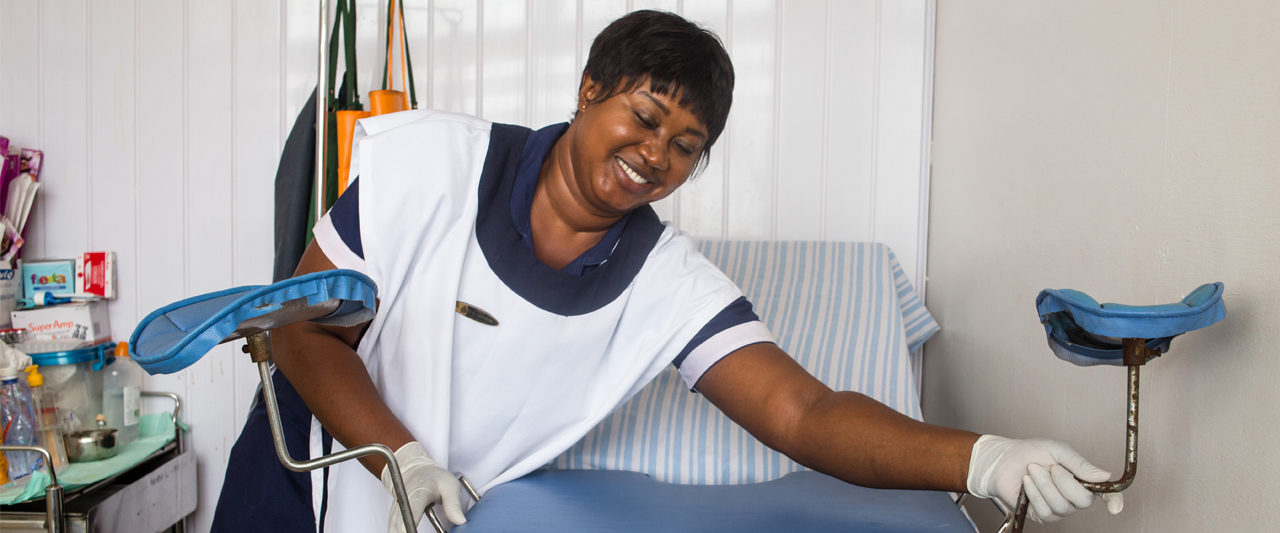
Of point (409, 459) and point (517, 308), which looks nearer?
point (409, 459)

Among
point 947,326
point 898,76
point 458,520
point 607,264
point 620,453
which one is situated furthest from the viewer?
point 898,76

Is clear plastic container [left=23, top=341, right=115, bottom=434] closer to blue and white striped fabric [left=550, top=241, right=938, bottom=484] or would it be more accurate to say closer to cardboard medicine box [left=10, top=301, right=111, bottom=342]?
cardboard medicine box [left=10, top=301, right=111, bottom=342]

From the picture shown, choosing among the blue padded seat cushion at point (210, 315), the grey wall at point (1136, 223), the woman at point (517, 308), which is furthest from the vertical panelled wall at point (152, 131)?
the grey wall at point (1136, 223)

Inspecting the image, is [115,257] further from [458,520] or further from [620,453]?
[458,520]

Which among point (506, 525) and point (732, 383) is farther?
point (732, 383)

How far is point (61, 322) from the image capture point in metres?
1.91

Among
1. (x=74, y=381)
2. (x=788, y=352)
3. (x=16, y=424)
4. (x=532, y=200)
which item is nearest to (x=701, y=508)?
(x=532, y=200)

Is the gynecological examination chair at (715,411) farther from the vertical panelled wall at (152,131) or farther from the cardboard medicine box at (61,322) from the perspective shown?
the cardboard medicine box at (61,322)

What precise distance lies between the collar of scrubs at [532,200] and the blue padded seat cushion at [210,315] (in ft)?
1.40

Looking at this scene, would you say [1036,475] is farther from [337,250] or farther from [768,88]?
[768,88]

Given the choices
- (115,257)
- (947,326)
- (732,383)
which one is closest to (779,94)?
(947,326)

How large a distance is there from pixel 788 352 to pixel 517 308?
0.69 m

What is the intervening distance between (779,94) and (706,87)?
0.87m

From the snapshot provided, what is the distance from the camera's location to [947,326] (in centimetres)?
178
